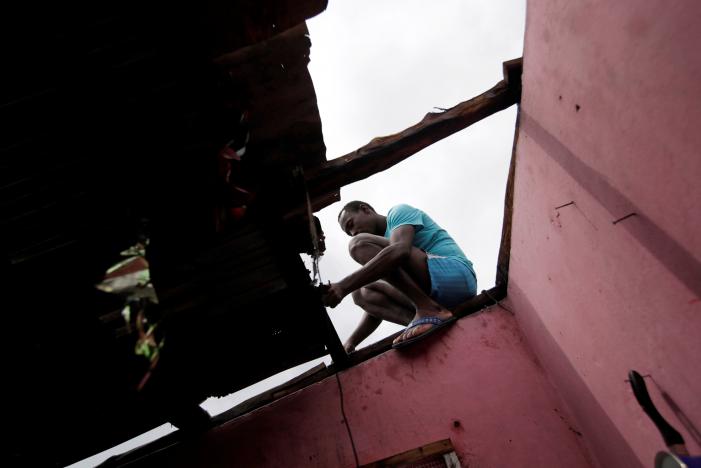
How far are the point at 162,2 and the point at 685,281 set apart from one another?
6.41 ft

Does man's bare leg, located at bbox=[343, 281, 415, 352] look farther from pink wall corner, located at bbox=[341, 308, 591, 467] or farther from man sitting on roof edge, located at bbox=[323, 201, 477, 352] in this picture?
pink wall corner, located at bbox=[341, 308, 591, 467]

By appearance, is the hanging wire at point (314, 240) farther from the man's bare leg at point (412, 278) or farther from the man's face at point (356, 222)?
the man's face at point (356, 222)

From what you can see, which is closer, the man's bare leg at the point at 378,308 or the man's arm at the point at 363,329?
the man's bare leg at the point at 378,308

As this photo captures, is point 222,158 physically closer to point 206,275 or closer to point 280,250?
point 280,250

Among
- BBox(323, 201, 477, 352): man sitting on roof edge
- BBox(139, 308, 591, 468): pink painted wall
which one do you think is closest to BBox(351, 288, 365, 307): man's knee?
BBox(323, 201, 477, 352): man sitting on roof edge

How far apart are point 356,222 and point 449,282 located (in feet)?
4.36

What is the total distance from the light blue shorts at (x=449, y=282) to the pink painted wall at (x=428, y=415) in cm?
36

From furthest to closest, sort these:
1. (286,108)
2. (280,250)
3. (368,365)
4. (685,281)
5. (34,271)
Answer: (368,365)
(280,250)
(286,108)
(34,271)
(685,281)

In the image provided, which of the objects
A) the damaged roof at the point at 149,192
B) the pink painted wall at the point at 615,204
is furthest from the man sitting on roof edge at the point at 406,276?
the pink painted wall at the point at 615,204

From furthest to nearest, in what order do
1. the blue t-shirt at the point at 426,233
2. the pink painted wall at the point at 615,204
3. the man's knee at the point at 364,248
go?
the blue t-shirt at the point at 426,233 < the man's knee at the point at 364,248 < the pink painted wall at the point at 615,204

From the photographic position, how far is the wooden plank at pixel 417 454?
2270mm

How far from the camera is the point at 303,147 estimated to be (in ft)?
6.89

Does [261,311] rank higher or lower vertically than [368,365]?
higher

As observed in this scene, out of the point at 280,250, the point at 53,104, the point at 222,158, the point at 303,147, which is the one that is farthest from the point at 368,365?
the point at 53,104
